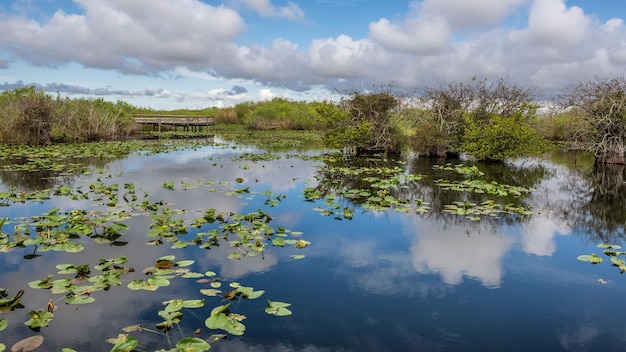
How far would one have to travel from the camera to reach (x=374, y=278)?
5.71 m

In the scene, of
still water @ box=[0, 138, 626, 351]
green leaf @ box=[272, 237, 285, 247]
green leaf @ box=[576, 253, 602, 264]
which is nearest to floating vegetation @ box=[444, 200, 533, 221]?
still water @ box=[0, 138, 626, 351]

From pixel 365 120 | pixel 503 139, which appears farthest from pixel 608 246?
pixel 365 120

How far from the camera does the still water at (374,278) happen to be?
4188mm

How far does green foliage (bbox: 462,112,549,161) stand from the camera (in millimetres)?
18938

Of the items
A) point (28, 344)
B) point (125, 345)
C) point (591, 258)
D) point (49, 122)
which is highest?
point (49, 122)

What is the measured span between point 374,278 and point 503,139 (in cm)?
1620

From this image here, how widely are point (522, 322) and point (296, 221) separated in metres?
4.92

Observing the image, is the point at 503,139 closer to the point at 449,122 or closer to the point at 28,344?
the point at 449,122

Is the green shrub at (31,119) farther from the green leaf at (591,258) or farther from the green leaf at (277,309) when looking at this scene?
the green leaf at (591,258)

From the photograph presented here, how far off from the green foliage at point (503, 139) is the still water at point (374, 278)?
8.19m

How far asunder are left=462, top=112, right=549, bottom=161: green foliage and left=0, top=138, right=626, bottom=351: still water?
8.19m

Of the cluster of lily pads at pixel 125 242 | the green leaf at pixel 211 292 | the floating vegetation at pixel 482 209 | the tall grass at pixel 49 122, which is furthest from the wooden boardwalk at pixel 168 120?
the green leaf at pixel 211 292

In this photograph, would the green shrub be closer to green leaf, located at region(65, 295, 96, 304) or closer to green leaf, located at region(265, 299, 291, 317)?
green leaf, located at region(65, 295, 96, 304)

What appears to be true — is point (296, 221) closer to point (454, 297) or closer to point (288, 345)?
point (454, 297)
